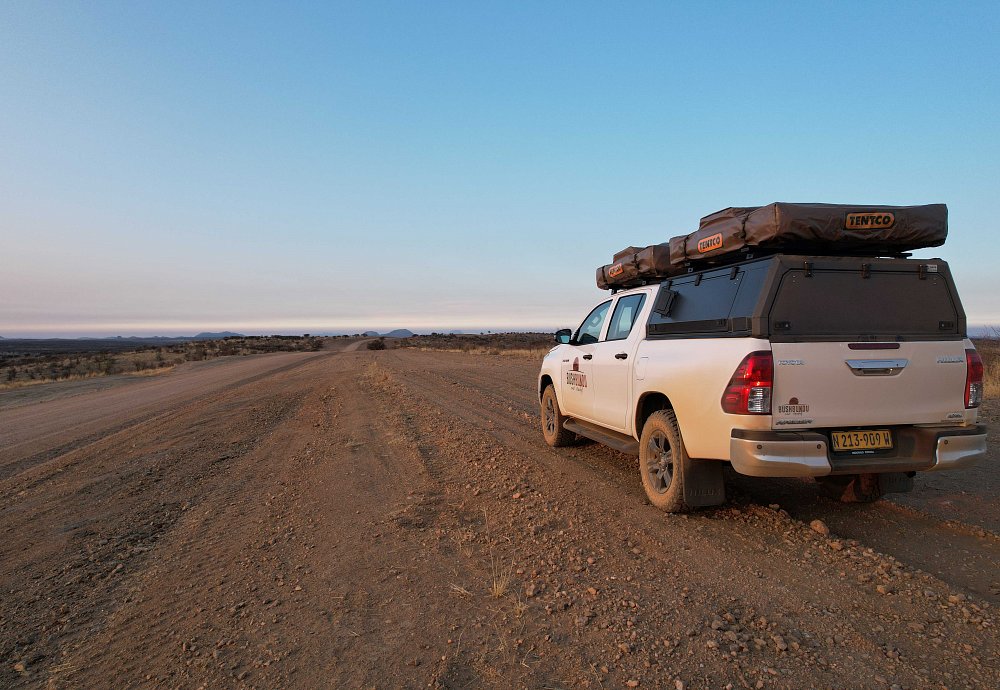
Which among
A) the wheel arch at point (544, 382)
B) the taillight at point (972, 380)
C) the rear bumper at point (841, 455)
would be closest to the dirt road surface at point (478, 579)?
the rear bumper at point (841, 455)

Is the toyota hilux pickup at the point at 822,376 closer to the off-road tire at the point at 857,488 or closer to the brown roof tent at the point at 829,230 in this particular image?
the brown roof tent at the point at 829,230

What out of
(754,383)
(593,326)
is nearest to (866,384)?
(754,383)

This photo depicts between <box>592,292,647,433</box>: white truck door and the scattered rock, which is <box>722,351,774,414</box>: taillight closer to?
the scattered rock

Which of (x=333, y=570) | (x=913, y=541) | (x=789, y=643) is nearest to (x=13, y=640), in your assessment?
(x=333, y=570)

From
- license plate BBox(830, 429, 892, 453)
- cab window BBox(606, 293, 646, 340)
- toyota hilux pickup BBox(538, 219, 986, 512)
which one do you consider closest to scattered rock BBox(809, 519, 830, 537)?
toyota hilux pickup BBox(538, 219, 986, 512)

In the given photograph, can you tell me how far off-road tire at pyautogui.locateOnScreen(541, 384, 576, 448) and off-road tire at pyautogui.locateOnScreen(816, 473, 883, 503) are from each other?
10.9 ft

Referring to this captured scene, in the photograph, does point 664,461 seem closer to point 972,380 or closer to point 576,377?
point 576,377

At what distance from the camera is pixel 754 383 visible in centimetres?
412

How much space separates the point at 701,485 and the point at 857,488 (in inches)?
67.1

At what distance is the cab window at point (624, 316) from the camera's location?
623 centimetres

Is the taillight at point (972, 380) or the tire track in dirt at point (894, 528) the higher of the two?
the taillight at point (972, 380)

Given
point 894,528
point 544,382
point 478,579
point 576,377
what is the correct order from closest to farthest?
1. point 478,579
2. point 894,528
3. point 576,377
4. point 544,382

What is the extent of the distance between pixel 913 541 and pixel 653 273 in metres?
3.37

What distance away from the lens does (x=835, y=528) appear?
4.80 meters
